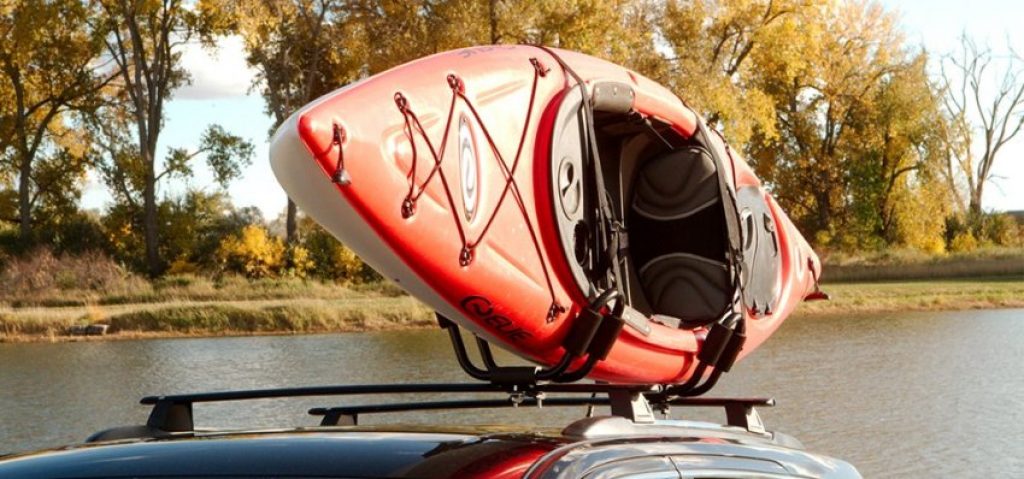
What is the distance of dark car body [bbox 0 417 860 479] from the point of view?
262cm

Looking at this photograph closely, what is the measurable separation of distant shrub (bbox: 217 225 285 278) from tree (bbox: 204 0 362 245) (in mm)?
920

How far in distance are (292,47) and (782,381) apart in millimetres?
22318

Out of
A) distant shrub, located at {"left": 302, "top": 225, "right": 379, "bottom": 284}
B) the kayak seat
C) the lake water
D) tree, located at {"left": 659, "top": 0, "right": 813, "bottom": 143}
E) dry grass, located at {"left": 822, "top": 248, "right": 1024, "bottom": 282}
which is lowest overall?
the lake water

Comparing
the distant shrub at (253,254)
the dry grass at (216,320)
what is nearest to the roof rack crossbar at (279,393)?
the dry grass at (216,320)

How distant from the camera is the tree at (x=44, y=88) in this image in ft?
119

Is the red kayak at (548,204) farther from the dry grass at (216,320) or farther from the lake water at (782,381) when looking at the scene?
the dry grass at (216,320)

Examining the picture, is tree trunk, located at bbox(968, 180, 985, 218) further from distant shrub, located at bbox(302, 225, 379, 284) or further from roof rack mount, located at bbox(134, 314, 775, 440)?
roof rack mount, located at bbox(134, 314, 775, 440)

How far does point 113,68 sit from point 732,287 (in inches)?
1399

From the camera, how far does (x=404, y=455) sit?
268 cm

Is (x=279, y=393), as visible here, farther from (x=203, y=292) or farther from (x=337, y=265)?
(x=337, y=265)

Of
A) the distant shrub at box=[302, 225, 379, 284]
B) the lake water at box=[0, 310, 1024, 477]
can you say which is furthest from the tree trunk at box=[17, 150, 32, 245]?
the lake water at box=[0, 310, 1024, 477]

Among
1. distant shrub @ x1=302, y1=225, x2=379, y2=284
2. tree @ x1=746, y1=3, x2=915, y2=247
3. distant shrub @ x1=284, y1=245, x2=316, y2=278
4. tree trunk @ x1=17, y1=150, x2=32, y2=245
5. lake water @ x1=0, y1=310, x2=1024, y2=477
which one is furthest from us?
tree @ x1=746, y1=3, x2=915, y2=247

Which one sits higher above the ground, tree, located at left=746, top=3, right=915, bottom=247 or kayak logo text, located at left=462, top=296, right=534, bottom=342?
tree, located at left=746, top=3, right=915, bottom=247

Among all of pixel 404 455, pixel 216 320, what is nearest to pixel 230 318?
pixel 216 320
